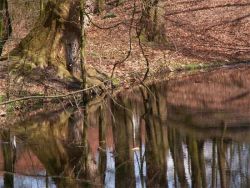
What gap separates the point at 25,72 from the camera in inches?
764

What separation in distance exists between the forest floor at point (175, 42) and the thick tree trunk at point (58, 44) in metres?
1.03

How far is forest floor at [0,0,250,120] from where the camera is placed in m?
22.5

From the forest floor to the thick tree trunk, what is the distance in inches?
40.5

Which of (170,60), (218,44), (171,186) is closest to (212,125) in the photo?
(171,186)

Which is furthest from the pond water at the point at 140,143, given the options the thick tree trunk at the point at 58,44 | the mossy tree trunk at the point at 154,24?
the mossy tree trunk at the point at 154,24

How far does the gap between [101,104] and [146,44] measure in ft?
28.8

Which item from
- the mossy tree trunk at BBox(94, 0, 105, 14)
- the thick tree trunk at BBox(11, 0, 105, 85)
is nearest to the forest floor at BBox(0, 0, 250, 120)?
the mossy tree trunk at BBox(94, 0, 105, 14)

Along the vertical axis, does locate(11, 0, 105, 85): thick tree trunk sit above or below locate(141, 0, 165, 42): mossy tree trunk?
below

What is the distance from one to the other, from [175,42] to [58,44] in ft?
23.9

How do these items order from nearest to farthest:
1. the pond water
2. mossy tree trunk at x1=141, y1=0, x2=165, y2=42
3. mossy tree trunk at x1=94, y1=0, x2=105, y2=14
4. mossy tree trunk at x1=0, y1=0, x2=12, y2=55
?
the pond water → mossy tree trunk at x1=0, y1=0, x2=12, y2=55 → mossy tree trunk at x1=141, y1=0, x2=165, y2=42 → mossy tree trunk at x1=94, y1=0, x2=105, y2=14

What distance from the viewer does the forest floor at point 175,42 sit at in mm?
22533

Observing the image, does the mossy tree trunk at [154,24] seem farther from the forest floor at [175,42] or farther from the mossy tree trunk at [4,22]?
the mossy tree trunk at [4,22]

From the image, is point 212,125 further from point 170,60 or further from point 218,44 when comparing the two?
point 218,44

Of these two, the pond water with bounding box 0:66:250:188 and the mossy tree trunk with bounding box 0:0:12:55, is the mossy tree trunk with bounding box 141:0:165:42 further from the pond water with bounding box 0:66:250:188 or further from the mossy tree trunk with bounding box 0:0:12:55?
the mossy tree trunk with bounding box 0:0:12:55
